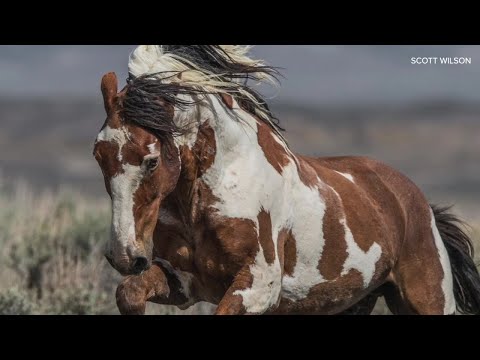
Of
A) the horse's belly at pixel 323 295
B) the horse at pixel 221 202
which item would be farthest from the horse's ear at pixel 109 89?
the horse's belly at pixel 323 295

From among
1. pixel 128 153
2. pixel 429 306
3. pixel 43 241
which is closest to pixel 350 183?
pixel 429 306

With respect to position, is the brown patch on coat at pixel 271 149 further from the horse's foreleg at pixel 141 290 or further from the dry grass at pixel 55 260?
the dry grass at pixel 55 260

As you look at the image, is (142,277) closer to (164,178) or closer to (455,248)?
(164,178)

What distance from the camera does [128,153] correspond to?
17.6ft

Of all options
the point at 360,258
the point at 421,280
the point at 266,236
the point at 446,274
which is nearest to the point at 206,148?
the point at 266,236

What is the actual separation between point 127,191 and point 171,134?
0.41 metres

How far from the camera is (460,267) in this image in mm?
7664

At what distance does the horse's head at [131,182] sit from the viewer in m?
5.34

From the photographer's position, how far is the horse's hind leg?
7.07m

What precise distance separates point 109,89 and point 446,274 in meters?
2.89

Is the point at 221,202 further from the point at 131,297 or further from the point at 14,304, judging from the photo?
the point at 14,304

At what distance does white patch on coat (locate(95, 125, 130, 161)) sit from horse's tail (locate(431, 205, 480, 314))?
3.05 m

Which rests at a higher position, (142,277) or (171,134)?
(171,134)
